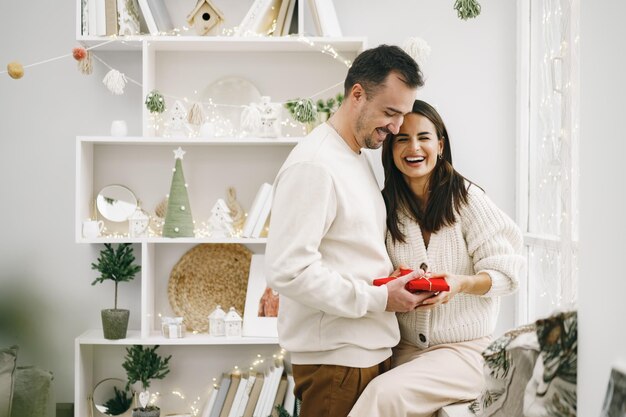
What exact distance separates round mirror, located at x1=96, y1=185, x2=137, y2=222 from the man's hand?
1487 millimetres

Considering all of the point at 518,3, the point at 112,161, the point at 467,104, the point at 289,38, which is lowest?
the point at 112,161

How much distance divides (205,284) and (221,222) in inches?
12.9

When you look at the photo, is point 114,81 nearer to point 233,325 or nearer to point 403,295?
point 233,325

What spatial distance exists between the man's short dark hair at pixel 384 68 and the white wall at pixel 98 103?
104 centimetres

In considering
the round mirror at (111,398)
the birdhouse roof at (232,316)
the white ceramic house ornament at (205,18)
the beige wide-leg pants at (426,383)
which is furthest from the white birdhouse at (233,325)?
the white ceramic house ornament at (205,18)

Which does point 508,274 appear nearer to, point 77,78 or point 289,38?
point 289,38

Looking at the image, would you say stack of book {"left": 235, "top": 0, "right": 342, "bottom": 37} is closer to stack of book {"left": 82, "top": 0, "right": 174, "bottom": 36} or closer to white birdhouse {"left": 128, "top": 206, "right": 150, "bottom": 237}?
stack of book {"left": 82, "top": 0, "right": 174, "bottom": 36}

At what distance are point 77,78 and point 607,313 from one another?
244 cm

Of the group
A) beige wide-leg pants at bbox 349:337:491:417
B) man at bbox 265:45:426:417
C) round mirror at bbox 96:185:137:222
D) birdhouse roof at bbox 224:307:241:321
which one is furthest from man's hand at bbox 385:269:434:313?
round mirror at bbox 96:185:137:222

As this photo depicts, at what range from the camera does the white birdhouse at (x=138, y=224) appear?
264cm

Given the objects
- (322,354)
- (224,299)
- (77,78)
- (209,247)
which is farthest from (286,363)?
(77,78)

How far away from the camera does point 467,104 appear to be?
2830 mm

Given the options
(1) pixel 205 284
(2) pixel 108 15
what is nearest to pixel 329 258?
(1) pixel 205 284

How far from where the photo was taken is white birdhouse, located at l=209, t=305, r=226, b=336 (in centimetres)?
264
